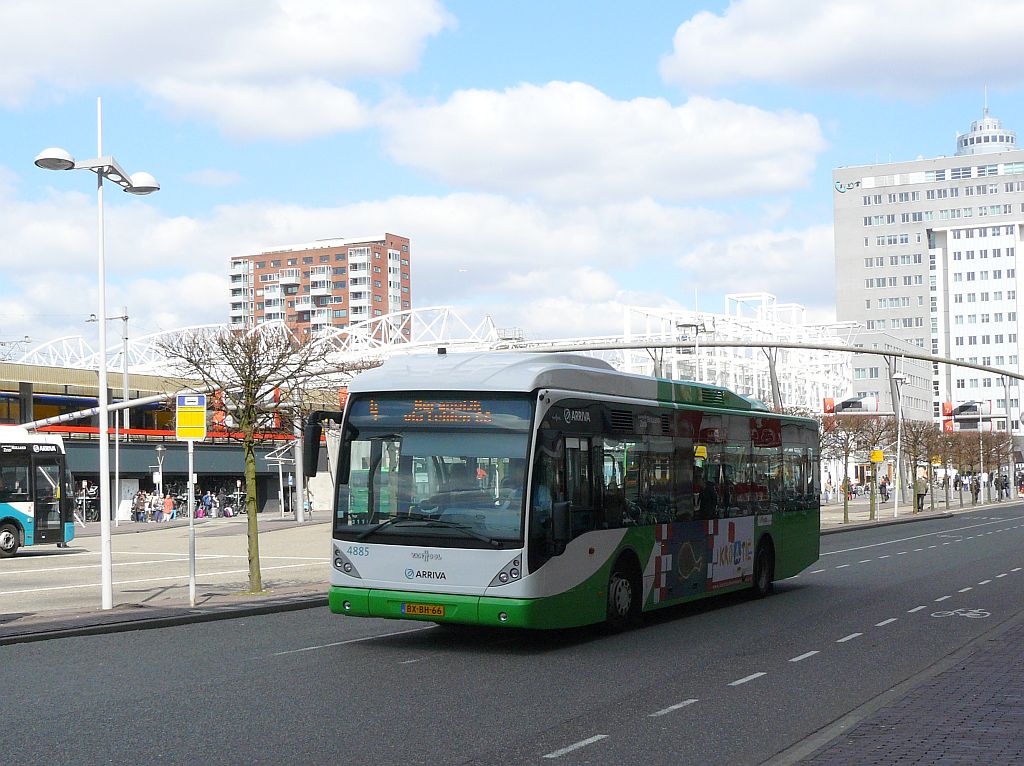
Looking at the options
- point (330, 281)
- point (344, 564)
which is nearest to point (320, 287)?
point (330, 281)

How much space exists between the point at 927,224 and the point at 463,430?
16875 centimetres

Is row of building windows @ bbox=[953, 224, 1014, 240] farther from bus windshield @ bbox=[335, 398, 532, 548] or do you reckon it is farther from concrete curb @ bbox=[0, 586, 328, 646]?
bus windshield @ bbox=[335, 398, 532, 548]

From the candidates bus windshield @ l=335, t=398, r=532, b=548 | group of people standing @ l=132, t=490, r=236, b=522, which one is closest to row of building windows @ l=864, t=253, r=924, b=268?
group of people standing @ l=132, t=490, r=236, b=522

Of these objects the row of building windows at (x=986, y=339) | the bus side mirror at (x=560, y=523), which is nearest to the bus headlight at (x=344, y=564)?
the bus side mirror at (x=560, y=523)

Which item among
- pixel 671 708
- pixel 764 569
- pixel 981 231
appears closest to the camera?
pixel 671 708

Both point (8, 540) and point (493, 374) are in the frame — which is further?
point (8, 540)

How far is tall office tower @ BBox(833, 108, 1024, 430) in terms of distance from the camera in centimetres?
16750

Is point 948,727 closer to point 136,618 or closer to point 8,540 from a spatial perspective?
point 136,618

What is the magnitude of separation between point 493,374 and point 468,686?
144 inches

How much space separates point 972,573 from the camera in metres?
25.0

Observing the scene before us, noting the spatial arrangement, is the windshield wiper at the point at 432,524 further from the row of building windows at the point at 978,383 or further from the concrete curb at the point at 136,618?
the row of building windows at the point at 978,383

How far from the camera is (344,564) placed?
13.8m

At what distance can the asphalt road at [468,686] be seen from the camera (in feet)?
27.9

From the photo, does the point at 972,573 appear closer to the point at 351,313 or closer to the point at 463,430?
the point at 463,430
